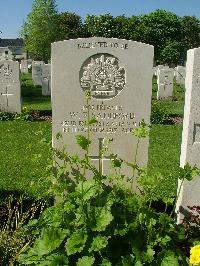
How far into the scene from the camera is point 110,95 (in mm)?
4266

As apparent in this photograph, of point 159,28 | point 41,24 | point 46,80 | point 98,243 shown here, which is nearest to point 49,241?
point 98,243

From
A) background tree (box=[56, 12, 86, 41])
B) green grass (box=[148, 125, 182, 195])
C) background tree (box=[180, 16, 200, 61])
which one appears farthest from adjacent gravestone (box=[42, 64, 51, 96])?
background tree (box=[180, 16, 200, 61])

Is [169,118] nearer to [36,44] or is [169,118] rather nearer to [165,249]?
[165,249]

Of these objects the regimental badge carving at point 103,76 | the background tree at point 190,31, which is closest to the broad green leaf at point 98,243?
the regimental badge carving at point 103,76

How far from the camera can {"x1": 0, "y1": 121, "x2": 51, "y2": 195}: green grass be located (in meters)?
5.56

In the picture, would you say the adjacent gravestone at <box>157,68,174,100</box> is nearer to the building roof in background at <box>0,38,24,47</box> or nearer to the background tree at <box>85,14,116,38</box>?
the background tree at <box>85,14,116,38</box>

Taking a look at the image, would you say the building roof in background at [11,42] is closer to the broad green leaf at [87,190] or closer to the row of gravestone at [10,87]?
the row of gravestone at [10,87]

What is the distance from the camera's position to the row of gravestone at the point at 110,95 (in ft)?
13.4

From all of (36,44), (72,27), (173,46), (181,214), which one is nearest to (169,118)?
(181,214)

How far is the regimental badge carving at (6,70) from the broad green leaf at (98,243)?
897 centimetres

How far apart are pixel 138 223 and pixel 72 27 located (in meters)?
59.2

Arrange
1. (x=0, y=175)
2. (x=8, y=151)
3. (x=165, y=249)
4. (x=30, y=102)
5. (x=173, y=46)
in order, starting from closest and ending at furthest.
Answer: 1. (x=165, y=249)
2. (x=0, y=175)
3. (x=8, y=151)
4. (x=30, y=102)
5. (x=173, y=46)

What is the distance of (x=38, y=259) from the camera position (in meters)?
3.19

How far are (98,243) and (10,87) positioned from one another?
9.15 m
